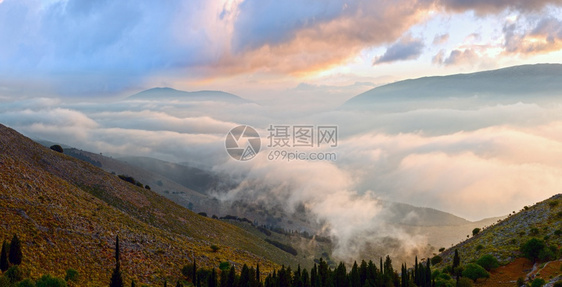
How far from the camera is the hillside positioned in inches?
2537

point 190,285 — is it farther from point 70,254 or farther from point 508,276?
point 508,276

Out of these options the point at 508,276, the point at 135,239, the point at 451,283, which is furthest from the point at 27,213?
the point at 508,276

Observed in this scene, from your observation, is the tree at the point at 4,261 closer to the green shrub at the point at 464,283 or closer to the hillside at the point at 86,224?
the hillside at the point at 86,224

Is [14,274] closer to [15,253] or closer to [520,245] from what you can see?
[15,253]

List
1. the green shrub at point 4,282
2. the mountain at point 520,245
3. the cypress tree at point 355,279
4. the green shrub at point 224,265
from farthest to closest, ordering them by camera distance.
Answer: the green shrub at point 224,265 < the cypress tree at point 355,279 < the mountain at point 520,245 < the green shrub at point 4,282

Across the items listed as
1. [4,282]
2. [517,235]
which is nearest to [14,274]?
[4,282]

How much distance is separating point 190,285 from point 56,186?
4267cm

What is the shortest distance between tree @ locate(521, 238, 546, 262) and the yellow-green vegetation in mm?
2453

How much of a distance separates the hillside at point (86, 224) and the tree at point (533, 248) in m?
64.1

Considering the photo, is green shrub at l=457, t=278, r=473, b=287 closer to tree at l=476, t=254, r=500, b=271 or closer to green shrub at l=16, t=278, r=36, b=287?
tree at l=476, t=254, r=500, b=271

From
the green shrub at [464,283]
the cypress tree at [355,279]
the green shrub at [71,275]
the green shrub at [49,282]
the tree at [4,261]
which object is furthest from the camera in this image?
the cypress tree at [355,279]

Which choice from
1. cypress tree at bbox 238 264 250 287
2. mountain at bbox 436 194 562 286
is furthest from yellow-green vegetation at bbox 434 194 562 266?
cypress tree at bbox 238 264 250 287

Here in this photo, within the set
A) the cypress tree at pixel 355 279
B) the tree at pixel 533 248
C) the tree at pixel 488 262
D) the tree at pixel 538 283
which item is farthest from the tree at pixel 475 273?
the cypress tree at pixel 355 279

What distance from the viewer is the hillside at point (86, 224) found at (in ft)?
211
